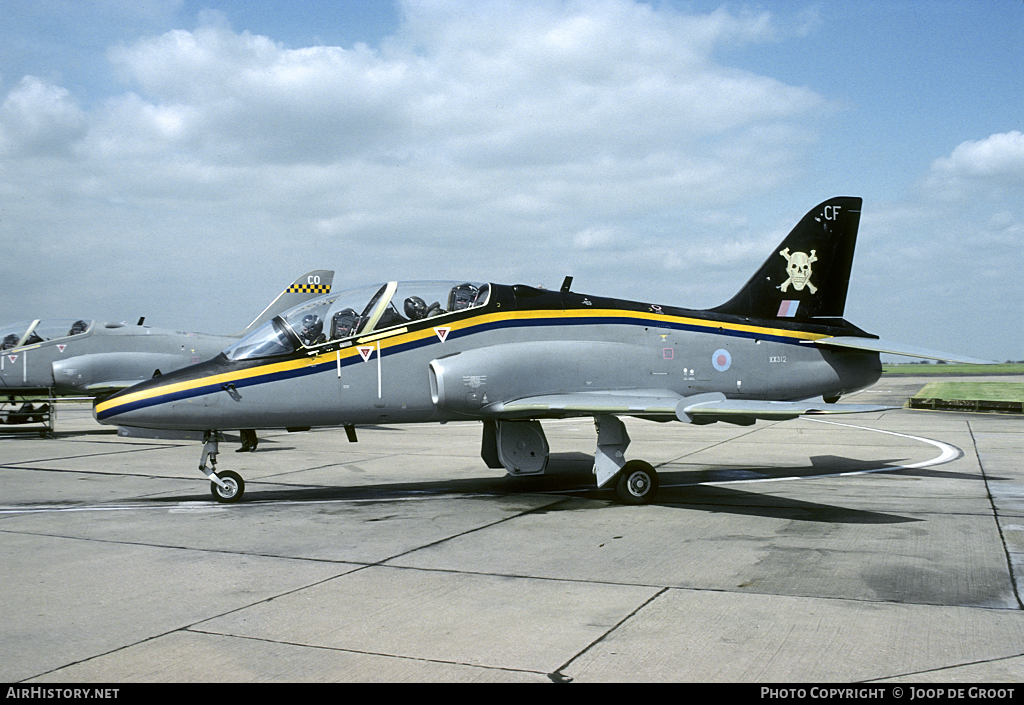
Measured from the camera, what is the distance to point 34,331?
2142cm

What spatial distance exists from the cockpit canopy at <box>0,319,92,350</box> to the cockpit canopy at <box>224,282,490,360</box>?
14.4 metres

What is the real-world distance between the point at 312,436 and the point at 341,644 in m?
16.6

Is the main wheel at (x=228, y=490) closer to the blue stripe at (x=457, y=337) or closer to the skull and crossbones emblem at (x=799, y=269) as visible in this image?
the blue stripe at (x=457, y=337)

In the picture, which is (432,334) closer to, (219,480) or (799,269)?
(219,480)

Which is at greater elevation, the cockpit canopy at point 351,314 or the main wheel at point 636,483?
the cockpit canopy at point 351,314

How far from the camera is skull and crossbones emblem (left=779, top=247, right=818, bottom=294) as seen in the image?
1297 centimetres

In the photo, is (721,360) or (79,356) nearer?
(721,360)

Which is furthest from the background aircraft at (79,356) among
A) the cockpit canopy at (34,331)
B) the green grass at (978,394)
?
the green grass at (978,394)

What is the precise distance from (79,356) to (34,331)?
1290 mm

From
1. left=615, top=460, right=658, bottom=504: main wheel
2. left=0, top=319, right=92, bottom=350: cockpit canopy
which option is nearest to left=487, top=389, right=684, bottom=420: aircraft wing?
left=615, top=460, right=658, bottom=504: main wheel

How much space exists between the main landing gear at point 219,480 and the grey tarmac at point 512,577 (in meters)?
0.17

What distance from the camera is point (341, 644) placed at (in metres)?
4.77

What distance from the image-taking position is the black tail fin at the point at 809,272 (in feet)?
42.1

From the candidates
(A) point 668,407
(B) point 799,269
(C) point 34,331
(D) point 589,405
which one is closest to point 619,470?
(D) point 589,405
